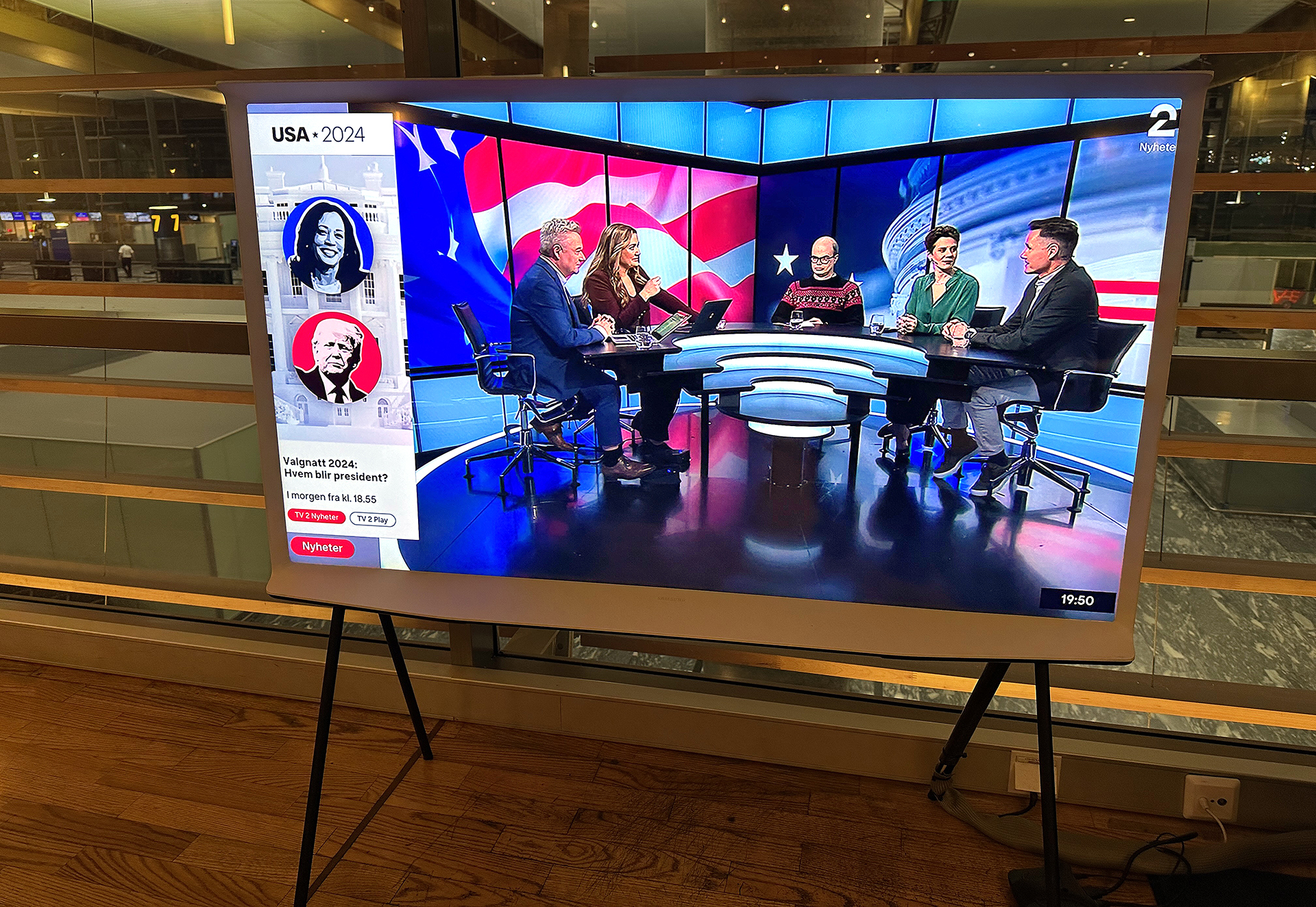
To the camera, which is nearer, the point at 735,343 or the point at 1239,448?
the point at 735,343

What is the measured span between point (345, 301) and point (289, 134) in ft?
1.12

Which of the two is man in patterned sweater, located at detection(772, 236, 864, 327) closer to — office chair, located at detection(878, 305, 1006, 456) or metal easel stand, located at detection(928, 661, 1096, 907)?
office chair, located at detection(878, 305, 1006, 456)

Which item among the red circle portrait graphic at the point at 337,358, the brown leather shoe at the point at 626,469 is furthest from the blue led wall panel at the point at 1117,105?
the red circle portrait graphic at the point at 337,358

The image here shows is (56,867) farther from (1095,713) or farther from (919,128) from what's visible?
(1095,713)

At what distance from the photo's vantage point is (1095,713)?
82.7 inches

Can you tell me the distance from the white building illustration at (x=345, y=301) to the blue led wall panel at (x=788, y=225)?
2.35ft

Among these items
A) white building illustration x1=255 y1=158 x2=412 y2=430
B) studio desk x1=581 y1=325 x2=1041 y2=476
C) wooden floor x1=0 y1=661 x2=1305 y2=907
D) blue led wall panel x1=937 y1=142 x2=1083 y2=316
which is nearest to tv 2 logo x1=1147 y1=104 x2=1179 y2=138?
blue led wall panel x1=937 y1=142 x2=1083 y2=316

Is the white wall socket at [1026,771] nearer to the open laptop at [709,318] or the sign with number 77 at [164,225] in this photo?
the open laptop at [709,318]

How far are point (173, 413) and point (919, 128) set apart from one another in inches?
92.4

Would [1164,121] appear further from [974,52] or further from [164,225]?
[164,225]

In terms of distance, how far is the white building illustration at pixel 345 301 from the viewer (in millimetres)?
1559

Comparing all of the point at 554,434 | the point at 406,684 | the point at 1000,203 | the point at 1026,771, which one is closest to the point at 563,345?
the point at 554,434

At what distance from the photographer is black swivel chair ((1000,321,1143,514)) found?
141 centimetres

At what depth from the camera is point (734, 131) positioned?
1.43 m
